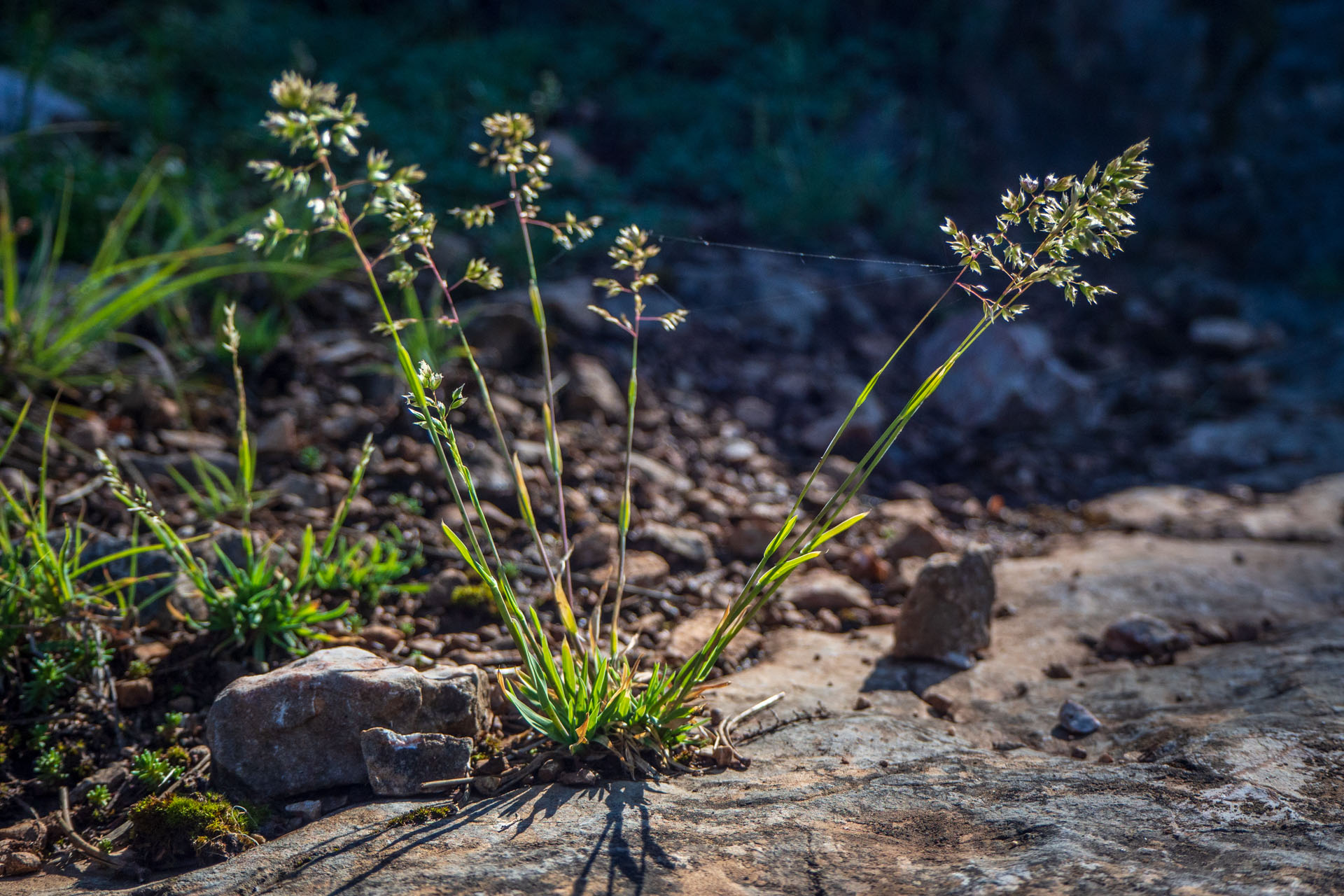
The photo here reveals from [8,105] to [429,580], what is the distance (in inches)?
141

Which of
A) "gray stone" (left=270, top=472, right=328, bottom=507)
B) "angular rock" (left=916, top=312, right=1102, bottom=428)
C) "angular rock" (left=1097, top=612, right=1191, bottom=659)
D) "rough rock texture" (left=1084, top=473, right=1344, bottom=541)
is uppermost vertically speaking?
"angular rock" (left=916, top=312, right=1102, bottom=428)

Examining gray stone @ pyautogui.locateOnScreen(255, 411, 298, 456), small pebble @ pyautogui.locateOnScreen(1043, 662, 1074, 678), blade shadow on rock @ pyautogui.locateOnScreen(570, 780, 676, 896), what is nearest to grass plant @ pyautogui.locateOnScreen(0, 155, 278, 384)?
gray stone @ pyautogui.locateOnScreen(255, 411, 298, 456)

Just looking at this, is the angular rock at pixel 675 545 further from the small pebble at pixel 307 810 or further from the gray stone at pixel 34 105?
the gray stone at pixel 34 105

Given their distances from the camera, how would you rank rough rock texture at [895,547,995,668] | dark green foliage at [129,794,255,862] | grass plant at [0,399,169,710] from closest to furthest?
dark green foliage at [129,794,255,862], grass plant at [0,399,169,710], rough rock texture at [895,547,995,668]

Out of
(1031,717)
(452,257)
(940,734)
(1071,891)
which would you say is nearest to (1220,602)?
(1031,717)

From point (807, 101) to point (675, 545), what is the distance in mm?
3838

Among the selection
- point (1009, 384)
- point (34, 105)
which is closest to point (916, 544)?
point (1009, 384)

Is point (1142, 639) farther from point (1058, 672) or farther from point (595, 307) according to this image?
point (595, 307)

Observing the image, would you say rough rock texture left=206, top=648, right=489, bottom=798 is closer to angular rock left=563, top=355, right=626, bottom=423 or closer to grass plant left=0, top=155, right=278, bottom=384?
grass plant left=0, top=155, right=278, bottom=384

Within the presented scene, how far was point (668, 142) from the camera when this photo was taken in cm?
536

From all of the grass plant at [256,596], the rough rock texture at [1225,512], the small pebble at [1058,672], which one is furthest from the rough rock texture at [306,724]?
the rough rock texture at [1225,512]

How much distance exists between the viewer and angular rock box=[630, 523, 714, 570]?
2914 mm

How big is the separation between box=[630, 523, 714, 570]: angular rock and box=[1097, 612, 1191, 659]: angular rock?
1.24 meters

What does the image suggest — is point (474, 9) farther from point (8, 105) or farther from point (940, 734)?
point (940, 734)
